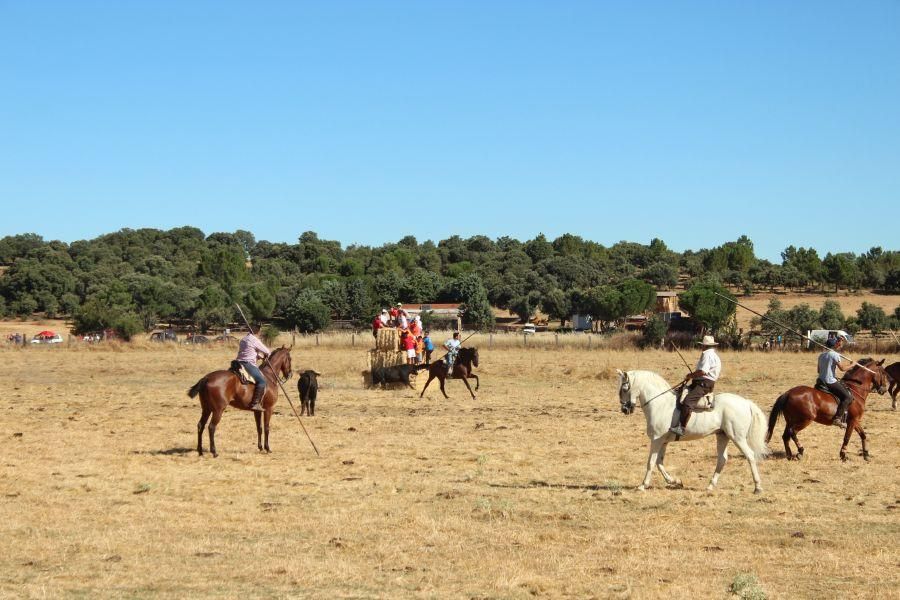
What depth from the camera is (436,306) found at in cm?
9344

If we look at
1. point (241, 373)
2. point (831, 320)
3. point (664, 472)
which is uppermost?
point (831, 320)

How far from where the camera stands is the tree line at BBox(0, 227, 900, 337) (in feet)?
301

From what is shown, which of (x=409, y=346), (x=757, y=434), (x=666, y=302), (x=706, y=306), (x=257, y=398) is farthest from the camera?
(x=666, y=302)

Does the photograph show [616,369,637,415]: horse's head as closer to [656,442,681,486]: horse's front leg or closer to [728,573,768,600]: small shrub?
[656,442,681,486]: horse's front leg

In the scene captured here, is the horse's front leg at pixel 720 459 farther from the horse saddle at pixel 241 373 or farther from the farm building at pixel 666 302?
the farm building at pixel 666 302

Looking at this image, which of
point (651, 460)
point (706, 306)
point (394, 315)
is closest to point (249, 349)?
point (651, 460)

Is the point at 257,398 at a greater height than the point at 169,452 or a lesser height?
greater

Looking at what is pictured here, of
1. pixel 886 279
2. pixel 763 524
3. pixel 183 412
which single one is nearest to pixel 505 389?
pixel 183 412

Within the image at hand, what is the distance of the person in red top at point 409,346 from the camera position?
3209cm

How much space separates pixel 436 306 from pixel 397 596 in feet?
276

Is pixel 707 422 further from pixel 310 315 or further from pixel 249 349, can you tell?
pixel 310 315

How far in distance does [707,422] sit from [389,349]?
18.9 m

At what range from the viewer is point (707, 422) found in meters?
14.4

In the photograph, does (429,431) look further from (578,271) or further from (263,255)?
(263,255)
